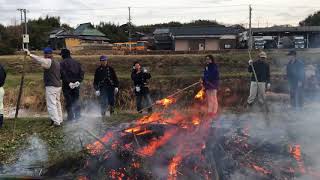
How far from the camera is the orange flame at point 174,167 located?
7.45 meters

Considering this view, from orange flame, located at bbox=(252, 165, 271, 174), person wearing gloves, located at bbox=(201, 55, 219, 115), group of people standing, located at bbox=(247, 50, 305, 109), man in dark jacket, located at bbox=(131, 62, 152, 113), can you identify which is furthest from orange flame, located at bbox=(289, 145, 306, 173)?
man in dark jacket, located at bbox=(131, 62, 152, 113)

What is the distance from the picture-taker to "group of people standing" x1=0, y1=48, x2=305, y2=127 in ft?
36.1

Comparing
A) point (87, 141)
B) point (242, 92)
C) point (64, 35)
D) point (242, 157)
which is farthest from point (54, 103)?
point (64, 35)

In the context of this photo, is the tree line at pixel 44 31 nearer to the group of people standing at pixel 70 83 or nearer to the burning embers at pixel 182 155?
the group of people standing at pixel 70 83

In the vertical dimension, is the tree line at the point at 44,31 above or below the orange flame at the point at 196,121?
above

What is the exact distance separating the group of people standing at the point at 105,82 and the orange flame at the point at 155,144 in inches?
124

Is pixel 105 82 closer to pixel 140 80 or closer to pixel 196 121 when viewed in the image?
pixel 140 80

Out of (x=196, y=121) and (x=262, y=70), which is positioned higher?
(x=262, y=70)

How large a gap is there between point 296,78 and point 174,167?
8181mm

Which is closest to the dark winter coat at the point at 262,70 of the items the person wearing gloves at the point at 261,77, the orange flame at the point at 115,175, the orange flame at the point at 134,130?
the person wearing gloves at the point at 261,77

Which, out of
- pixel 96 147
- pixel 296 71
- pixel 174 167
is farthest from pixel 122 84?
pixel 174 167

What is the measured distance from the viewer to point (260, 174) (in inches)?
296

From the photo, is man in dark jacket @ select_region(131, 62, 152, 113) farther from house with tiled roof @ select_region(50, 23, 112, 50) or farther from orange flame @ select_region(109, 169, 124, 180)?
house with tiled roof @ select_region(50, 23, 112, 50)

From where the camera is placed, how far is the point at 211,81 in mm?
12250
